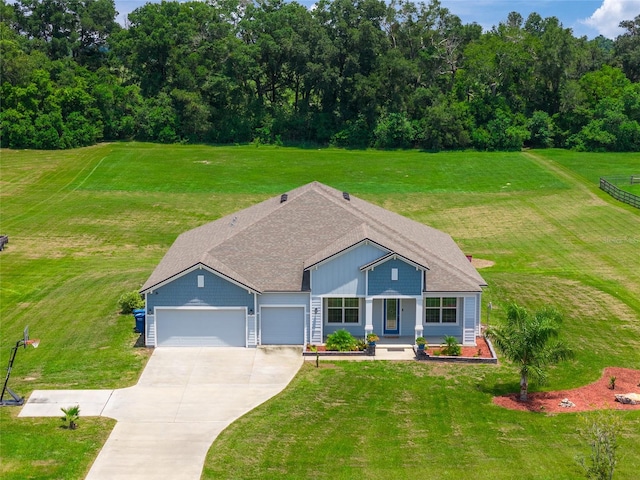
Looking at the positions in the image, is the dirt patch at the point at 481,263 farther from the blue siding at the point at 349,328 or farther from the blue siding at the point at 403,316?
the blue siding at the point at 349,328

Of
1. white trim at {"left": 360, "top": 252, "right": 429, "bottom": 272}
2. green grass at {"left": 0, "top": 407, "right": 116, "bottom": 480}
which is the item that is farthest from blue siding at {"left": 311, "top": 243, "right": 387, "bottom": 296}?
green grass at {"left": 0, "top": 407, "right": 116, "bottom": 480}

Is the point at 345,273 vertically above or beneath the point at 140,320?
above

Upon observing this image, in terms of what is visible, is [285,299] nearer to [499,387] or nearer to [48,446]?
[499,387]

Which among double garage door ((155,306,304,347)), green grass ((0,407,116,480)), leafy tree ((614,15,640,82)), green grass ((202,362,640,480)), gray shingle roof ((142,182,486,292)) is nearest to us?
green grass ((0,407,116,480))

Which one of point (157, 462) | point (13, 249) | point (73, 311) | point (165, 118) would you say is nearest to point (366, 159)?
point (165, 118)

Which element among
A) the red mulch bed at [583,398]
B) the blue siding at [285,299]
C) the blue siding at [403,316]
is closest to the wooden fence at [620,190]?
the blue siding at [403,316]

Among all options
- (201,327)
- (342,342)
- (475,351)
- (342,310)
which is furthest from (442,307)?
(201,327)

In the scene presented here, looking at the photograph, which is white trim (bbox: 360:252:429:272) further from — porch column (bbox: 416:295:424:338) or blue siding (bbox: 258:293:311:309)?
blue siding (bbox: 258:293:311:309)
